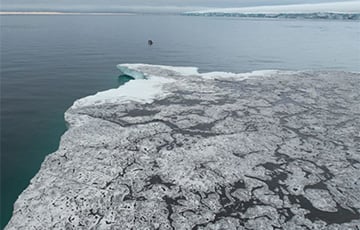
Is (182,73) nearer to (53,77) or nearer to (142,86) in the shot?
(142,86)

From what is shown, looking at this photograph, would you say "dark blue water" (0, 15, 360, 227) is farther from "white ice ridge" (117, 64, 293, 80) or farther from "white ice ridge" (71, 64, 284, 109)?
"white ice ridge" (71, 64, 284, 109)

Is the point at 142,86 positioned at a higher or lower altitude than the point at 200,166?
higher

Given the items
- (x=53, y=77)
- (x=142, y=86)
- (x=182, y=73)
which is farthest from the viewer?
(x=53, y=77)

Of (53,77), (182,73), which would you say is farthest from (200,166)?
(53,77)

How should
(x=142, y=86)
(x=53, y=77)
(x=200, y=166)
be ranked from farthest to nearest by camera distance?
(x=53, y=77), (x=142, y=86), (x=200, y=166)

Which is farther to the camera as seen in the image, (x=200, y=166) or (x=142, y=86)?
(x=142, y=86)

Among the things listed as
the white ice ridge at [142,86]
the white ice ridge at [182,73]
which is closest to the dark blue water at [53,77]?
the white ice ridge at [182,73]

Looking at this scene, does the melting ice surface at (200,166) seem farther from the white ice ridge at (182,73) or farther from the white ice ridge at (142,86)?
the white ice ridge at (182,73)
